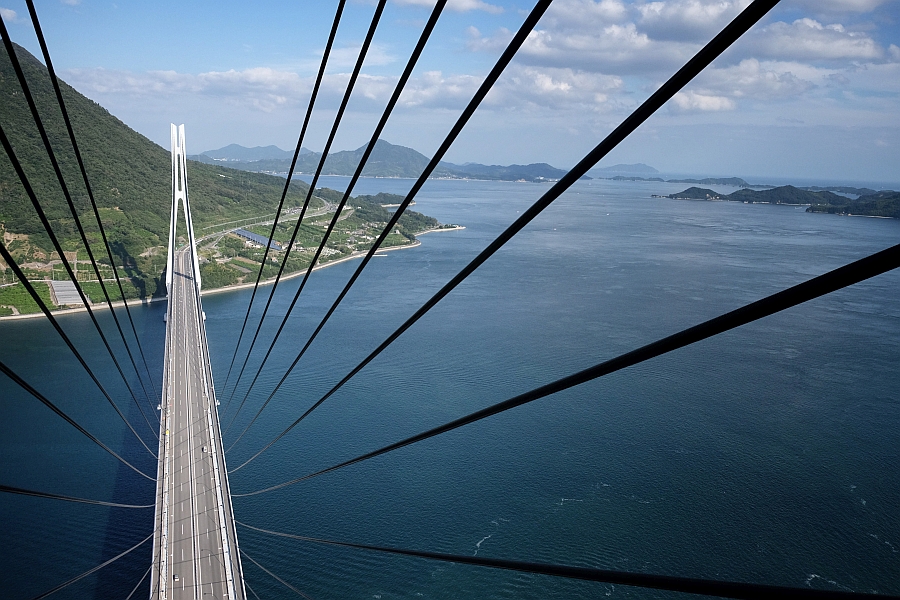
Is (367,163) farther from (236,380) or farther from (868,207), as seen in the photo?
(236,380)

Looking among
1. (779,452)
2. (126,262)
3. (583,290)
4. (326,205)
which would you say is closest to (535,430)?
(779,452)

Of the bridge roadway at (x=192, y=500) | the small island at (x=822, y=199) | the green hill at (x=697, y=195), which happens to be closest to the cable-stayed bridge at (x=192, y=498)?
the bridge roadway at (x=192, y=500)

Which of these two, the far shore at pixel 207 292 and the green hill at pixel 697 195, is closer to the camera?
the far shore at pixel 207 292

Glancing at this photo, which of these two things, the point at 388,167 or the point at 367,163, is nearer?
the point at 367,163

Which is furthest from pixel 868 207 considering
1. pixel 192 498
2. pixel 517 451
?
pixel 192 498

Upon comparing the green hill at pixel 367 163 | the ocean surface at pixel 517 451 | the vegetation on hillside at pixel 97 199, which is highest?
the green hill at pixel 367 163

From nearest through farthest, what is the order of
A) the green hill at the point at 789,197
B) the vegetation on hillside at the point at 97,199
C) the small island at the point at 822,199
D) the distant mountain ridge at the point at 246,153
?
the vegetation on hillside at the point at 97,199
the small island at the point at 822,199
the green hill at the point at 789,197
the distant mountain ridge at the point at 246,153

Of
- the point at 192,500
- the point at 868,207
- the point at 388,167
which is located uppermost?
the point at 388,167

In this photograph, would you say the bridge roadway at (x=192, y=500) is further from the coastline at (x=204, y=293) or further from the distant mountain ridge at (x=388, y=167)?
the distant mountain ridge at (x=388, y=167)
